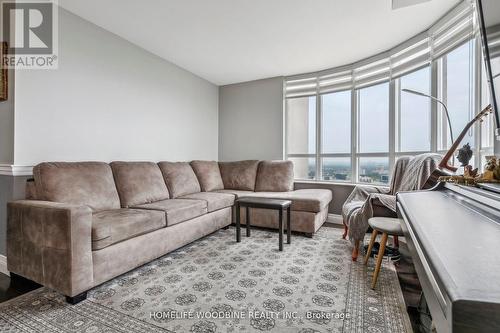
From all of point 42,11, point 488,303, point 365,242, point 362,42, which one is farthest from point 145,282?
point 362,42

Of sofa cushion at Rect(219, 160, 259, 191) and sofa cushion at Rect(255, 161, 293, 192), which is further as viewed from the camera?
sofa cushion at Rect(219, 160, 259, 191)

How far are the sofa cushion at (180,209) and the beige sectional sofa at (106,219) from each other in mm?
Result: 10

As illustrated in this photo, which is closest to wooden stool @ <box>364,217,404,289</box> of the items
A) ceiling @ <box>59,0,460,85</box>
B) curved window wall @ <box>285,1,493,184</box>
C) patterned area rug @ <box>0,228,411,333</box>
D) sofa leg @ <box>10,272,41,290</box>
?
patterned area rug @ <box>0,228,411,333</box>

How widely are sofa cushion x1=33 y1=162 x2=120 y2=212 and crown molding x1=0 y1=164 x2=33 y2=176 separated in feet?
0.44

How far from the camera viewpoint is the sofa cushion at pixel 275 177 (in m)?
3.99

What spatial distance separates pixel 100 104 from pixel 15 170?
3.48ft

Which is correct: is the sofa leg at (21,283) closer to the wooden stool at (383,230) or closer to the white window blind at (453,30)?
the wooden stool at (383,230)

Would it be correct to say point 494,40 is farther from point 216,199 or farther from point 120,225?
point 216,199

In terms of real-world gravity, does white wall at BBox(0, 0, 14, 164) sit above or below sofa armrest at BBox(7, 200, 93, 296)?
above

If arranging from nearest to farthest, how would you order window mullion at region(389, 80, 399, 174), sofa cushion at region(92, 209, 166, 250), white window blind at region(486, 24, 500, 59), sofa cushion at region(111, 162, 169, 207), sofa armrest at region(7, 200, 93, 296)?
white window blind at region(486, 24, 500, 59)
sofa armrest at region(7, 200, 93, 296)
sofa cushion at region(92, 209, 166, 250)
sofa cushion at region(111, 162, 169, 207)
window mullion at region(389, 80, 399, 174)

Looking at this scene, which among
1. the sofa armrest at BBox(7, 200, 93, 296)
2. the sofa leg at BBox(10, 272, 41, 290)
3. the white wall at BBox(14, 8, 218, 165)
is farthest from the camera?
the white wall at BBox(14, 8, 218, 165)

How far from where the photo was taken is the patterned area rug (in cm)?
145

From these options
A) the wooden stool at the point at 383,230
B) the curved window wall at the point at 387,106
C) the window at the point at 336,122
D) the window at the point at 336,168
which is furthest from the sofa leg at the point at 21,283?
the window at the point at 336,122

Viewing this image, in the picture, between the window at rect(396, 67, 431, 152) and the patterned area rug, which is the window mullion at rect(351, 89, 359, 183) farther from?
the patterned area rug
